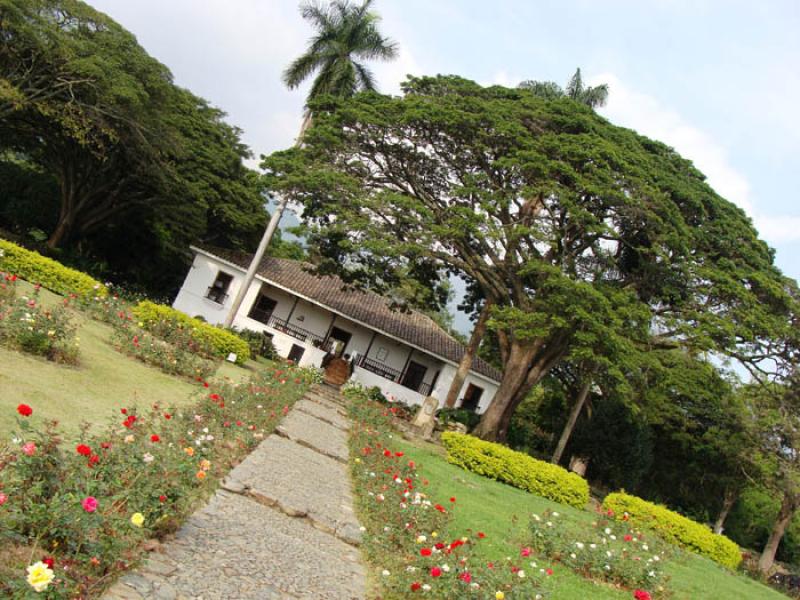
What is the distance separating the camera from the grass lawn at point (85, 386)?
6262 millimetres

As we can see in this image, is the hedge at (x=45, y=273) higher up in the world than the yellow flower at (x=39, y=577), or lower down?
lower down

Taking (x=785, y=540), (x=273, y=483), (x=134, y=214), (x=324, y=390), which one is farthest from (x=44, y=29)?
(x=785, y=540)

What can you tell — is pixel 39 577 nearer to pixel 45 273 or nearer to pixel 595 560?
pixel 595 560

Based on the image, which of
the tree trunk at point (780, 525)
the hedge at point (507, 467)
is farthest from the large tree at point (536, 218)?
the tree trunk at point (780, 525)

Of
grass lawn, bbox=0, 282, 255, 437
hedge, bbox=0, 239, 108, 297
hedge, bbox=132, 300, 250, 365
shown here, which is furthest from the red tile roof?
grass lawn, bbox=0, 282, 255, 437

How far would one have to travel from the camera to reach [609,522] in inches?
432

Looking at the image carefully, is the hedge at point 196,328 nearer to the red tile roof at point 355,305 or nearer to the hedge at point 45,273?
the hedge at point 45,273

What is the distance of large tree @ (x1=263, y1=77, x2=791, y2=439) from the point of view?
15055 millimetres

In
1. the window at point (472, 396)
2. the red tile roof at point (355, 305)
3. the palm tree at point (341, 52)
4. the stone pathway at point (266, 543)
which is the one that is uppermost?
the palm tree at point (341, 52)

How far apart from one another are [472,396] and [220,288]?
1264 centimetres

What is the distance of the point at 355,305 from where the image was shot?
28562 millimetres

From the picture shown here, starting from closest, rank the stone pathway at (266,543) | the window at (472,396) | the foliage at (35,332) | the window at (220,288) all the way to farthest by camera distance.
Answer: the stone pathway at (266,543) → the foliage at (35,332) → the window at (220,288) → the window at (472,396)

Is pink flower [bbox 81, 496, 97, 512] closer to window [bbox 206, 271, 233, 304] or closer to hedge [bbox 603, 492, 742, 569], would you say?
hedge [bbox 603, 492, 742, 569]

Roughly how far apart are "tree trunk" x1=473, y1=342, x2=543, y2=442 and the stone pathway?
10.2 meters
